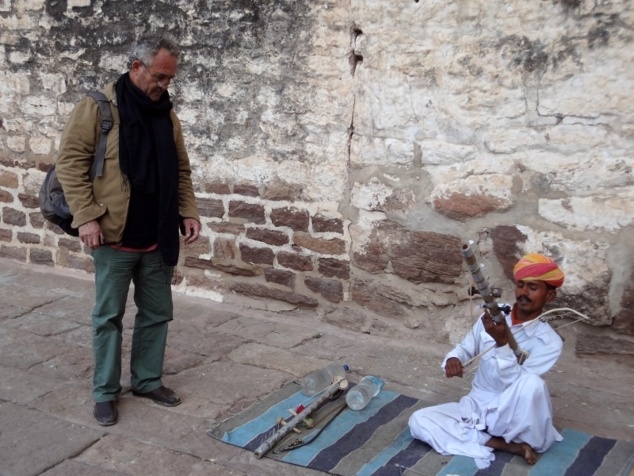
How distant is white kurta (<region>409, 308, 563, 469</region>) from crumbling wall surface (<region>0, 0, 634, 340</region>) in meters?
1.01

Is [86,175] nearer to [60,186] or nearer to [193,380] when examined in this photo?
[60,186]

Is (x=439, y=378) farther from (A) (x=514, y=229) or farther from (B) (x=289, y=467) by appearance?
(B) (x=289, y=467)

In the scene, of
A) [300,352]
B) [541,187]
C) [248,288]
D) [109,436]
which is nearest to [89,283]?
[248,288]

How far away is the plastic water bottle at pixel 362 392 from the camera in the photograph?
377 cm

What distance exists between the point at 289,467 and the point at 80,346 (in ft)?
6.03

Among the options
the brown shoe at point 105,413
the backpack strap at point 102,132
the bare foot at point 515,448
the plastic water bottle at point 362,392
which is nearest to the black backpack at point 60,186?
the backpack strap at point 102,132

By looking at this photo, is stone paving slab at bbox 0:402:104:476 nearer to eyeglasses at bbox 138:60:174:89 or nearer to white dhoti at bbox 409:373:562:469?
white dhoti at bbox 409:373:562:469

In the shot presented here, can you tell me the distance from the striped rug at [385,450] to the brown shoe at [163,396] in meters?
0.34

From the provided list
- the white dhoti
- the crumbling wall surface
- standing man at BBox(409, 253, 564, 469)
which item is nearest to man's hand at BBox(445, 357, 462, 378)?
standing man at BBox(409, 253, 564, 469)

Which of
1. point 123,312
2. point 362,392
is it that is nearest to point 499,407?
point 362,392

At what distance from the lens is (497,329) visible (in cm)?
313

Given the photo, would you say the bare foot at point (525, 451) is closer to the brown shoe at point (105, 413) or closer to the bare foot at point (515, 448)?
the bare foot at point (515, 448)

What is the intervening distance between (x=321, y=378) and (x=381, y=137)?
1505 mm

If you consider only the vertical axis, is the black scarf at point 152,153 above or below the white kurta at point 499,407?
above
